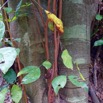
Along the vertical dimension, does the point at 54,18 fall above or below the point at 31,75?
above

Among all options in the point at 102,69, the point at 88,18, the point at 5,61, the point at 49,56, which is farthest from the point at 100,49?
the point at 5,61

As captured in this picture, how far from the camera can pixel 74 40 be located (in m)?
0.83

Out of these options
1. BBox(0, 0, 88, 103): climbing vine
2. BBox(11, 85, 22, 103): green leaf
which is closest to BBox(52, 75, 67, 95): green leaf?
BBox(0, 0, 88, 103): climbing vine

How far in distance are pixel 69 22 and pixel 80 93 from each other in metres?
0.28

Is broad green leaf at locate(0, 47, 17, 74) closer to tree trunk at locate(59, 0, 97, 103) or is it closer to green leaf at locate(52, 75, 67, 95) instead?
green leaf at locate(52, 75, 67, 95)

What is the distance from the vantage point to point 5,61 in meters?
0.55

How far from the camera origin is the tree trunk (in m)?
0.83

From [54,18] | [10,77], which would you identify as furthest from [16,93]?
[54,18]

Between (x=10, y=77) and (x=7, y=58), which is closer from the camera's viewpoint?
(x=7, y=58)

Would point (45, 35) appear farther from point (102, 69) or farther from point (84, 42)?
point (102, 69)

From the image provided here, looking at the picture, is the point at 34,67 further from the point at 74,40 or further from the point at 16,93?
the point at 74,40

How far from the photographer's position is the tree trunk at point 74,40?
32.5 inches

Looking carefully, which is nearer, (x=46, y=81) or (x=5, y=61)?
(x=5, y=61)

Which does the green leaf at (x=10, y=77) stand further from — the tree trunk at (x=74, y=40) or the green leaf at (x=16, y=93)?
the tree trunk at (x=74, y=40)
